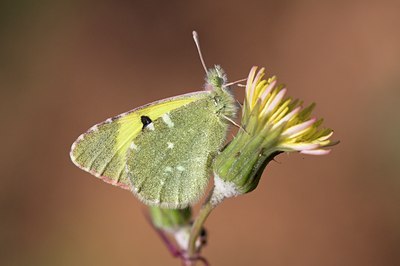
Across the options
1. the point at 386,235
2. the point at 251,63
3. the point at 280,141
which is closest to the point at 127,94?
the point at 251,63

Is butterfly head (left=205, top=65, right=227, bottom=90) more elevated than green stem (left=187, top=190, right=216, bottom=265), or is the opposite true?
butterfly head (left=205, top=65, right=227, bottom=90)

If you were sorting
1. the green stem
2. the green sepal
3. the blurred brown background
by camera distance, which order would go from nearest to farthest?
the green stem, the green sepal, the blurred brown background

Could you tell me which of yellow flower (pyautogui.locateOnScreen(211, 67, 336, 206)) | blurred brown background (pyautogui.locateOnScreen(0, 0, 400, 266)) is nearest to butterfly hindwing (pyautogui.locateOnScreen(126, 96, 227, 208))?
yellow flower (pyautogui.locateOnScreen(211, 67, 336, 206))

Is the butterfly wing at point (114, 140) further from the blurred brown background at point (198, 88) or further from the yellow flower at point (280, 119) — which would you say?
the blurred brown background at point (198, 88)

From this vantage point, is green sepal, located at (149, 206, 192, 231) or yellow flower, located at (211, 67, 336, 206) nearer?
yellow flower, located at (211, 67, 336, 206)

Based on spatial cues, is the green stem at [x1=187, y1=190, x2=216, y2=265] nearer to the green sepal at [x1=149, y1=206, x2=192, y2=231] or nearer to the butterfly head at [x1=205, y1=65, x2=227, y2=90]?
the green sepal at [x1=149, y1=206, x2=192, y2=231]

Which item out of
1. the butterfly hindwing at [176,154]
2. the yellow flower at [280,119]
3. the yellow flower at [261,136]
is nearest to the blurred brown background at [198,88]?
the butterfly hindwing at [176,154]

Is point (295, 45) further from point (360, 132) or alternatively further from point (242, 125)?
point (242, 125)
